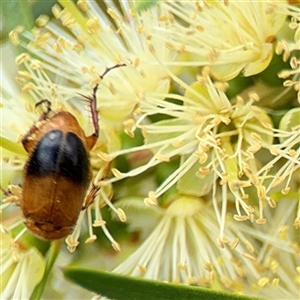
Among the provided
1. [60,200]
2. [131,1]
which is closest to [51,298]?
[60,200]

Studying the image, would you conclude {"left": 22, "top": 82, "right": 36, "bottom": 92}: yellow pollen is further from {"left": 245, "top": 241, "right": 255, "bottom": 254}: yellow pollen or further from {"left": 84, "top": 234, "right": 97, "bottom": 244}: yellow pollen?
{"left": 245, "top": 241, "right": 255, "bottom": 254}: yellow pollen

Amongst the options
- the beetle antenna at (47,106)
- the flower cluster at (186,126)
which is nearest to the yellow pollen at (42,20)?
the flower cluster at (186,126)

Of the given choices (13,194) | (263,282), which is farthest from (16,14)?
(263,282)

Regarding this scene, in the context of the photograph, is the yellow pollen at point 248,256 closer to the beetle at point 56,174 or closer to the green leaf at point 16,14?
the beetle at point 56,174

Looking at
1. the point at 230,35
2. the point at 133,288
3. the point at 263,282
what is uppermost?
the point at 230,35

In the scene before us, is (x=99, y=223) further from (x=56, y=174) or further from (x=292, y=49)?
(x=292, y=49)

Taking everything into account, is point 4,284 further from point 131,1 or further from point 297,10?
point 297,10

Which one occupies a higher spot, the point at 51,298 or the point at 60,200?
the point at 60,200
